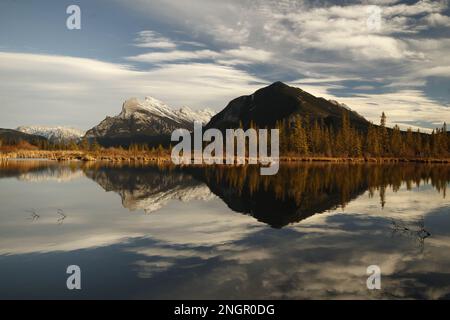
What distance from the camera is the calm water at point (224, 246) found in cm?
1230

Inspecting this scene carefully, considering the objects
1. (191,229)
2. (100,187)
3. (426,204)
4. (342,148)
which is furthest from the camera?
(342,148)

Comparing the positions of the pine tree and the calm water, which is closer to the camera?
the calm water

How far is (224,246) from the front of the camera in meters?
17.6

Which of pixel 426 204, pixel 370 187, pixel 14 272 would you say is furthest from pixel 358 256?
pixel 370 187

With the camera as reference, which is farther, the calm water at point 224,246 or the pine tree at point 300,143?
the pine tree at point 300,143

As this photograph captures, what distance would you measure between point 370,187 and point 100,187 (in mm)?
→ 29671

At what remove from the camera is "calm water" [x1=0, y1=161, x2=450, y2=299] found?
40.3 feet

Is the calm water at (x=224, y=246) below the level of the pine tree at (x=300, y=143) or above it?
below

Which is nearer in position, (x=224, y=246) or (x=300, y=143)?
(x=224, y=246)

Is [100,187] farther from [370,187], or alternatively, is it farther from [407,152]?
[407,152]

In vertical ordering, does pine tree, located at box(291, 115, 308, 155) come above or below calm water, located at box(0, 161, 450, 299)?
above

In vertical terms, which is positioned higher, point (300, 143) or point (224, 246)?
point (300, 143)

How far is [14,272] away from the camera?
44.8 ft
